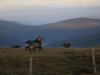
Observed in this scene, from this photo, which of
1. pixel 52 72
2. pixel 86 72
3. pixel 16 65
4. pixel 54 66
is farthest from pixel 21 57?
pixel 86 72

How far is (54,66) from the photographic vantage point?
31078 mm

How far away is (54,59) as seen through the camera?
33.8 meters

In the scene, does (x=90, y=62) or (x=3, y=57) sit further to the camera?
(x=90, y=62)

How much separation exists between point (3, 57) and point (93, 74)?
10.4 meters

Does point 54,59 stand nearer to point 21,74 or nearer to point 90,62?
point 90,62

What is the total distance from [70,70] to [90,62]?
6.95 m

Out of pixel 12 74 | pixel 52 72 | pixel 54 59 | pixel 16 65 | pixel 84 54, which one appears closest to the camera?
pixel 12 74

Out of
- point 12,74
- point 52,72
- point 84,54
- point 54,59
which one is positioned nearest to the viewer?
point 12,74

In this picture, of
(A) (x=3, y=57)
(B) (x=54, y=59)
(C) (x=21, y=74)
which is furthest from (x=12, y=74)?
(B) (x=54, y=59)

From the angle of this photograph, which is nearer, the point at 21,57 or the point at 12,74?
the point at 12,74

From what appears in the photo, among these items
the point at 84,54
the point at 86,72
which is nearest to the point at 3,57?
the point at 86,72

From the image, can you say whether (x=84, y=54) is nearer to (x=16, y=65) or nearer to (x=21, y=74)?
(x=16, y=65)

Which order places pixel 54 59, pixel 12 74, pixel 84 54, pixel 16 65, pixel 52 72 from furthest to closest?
pixel 84 54
pixel 54 59
pixel 16 65
pixel 52 72
pixel 12 74

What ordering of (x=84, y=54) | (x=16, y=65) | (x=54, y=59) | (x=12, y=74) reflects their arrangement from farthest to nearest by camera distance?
(x=84, y=54) < (x=54, y=59) < (x=16, y=65) < (x=12, y=74)
